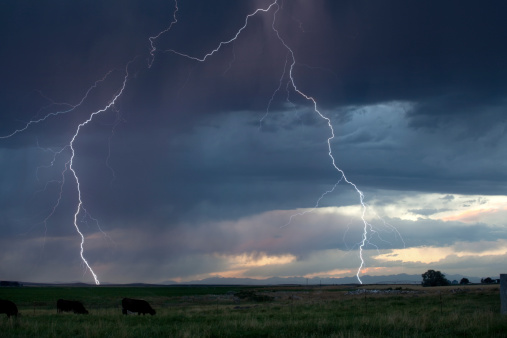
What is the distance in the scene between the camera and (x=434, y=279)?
102438mm

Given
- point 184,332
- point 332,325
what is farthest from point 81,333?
point 332,325

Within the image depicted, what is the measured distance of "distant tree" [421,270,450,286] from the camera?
10181 centimetres

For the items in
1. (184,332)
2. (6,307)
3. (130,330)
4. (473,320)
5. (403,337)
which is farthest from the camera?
(6,307)

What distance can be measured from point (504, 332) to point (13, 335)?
51.9 ft

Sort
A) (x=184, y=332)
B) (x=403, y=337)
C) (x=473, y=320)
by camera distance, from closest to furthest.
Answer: (x=403, y=337)
(x=184, y=332)
(x=473, y=320)

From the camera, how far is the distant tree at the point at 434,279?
102 m

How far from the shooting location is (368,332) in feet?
52.6

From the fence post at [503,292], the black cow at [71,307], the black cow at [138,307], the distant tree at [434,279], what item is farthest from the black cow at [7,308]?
the distant tree at [434,279]

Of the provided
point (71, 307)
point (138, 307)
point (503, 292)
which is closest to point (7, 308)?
point (71, 307)

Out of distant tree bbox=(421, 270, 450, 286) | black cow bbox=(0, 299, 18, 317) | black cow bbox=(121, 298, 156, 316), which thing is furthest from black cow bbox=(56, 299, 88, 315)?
distant tree bbox=(421, 270, 450, 286)

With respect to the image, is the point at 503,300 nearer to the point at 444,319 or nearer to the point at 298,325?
the point at 444,319

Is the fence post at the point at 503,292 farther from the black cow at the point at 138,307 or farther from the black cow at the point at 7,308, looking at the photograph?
the black cow at the point at 7,308

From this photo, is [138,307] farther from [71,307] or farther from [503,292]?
[503,292]

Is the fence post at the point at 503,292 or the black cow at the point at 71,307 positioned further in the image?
the black cow at the point at 71,307
